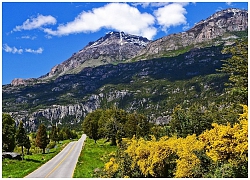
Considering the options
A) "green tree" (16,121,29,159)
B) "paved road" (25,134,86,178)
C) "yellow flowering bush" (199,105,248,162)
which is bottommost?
"paved road" (25,134,86,178)

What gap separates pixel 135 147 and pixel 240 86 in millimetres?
9264

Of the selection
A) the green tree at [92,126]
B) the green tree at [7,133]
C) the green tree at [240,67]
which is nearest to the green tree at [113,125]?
the green tree at [92,126]

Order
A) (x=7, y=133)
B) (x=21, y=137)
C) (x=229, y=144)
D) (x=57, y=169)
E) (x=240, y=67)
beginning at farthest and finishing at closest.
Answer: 1. (x=21, y=137)
2. (x=7, y=133)
3. (x=57, y=169)
4. (x=240, y=67)
5. (x=229, y=144)

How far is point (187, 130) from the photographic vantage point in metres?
49.8

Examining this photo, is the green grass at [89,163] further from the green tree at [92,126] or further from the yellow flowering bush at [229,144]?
the green tree at [92,126]

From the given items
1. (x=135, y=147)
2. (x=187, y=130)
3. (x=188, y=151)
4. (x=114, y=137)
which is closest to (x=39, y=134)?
(x=114, y=137)

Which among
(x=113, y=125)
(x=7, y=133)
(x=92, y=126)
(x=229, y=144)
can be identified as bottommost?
(x=92, y=126)

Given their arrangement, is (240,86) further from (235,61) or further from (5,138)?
(5,138)

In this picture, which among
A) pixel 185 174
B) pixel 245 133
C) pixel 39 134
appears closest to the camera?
pixel 245 133

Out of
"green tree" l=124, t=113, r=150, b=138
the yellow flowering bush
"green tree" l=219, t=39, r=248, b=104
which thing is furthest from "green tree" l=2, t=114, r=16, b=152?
the yellow flowering bush

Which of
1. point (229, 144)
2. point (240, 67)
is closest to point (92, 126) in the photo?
point (240, 67)

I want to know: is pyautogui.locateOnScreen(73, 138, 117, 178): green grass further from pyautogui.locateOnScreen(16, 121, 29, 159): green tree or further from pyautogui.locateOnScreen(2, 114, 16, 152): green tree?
pyautogui.locateOnScreen(2, 114, 16, 152): green tree

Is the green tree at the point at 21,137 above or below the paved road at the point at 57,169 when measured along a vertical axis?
above

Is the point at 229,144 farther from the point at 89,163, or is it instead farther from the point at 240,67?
the point at 89,163
